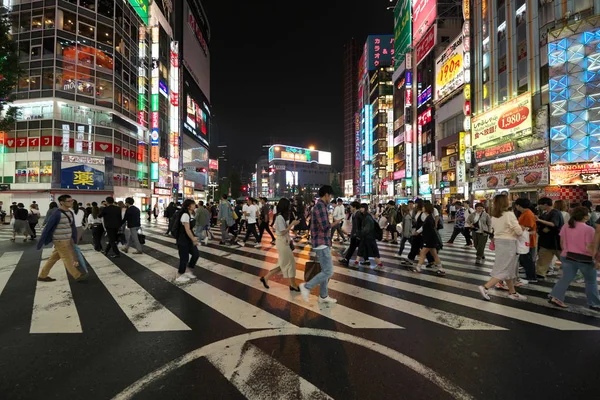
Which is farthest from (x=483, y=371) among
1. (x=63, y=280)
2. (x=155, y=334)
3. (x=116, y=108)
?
(x=116, y=108)

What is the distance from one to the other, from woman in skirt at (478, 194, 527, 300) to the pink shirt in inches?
25.7

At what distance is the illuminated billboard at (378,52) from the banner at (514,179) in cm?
6471

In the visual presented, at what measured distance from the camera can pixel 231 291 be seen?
5934 mm

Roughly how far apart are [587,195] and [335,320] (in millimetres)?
24434

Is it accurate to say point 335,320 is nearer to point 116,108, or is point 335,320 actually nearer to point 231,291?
point 231,291

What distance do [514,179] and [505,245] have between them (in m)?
24.9

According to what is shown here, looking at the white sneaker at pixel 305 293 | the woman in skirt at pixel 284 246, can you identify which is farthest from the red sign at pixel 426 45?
the white sneaker at pixel 305 293

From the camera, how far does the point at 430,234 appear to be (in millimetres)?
7410

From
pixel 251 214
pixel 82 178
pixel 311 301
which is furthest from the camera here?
pixel 82 178

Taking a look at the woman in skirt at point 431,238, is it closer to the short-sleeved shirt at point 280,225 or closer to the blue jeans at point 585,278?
the blue jeans at point 585,278

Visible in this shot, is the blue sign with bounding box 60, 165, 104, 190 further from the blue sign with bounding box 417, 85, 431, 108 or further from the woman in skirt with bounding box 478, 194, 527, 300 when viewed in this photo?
the blue sign with bounding box 417, 85, 431, 108

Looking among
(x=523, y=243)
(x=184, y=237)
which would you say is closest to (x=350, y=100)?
(x=523, y=243)

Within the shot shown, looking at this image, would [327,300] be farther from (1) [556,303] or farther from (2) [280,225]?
(1) [556,303]

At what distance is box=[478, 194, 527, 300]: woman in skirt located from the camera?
5246mm
